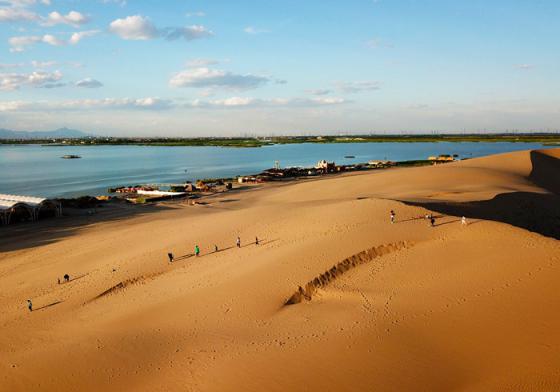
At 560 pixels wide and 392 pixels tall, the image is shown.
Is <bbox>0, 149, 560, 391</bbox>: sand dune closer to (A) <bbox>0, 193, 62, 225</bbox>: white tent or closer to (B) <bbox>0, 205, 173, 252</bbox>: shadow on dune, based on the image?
(B) <bbox>0, 205, 173, 252</bbox>: shadow on dune

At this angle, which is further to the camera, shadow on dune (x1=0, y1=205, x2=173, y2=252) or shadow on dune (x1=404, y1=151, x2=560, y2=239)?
shadow on dune (x1=0, y1=205, x2=173, y2=252)

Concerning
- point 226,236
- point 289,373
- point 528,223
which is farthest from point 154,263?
point 528,223

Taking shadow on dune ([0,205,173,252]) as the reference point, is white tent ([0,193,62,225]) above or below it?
above

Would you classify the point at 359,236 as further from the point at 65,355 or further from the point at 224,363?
the point at 65,355

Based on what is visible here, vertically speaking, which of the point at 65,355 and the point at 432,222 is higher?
the point at 432,222

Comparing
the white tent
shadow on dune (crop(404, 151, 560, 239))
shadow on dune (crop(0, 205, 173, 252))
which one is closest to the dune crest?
shadow on dune (crop(404, 151, 560, 239))

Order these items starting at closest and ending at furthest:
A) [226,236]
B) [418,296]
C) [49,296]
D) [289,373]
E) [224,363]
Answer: [289,373] → [224,363] → [418,296] → [49,296] → [226,236]
